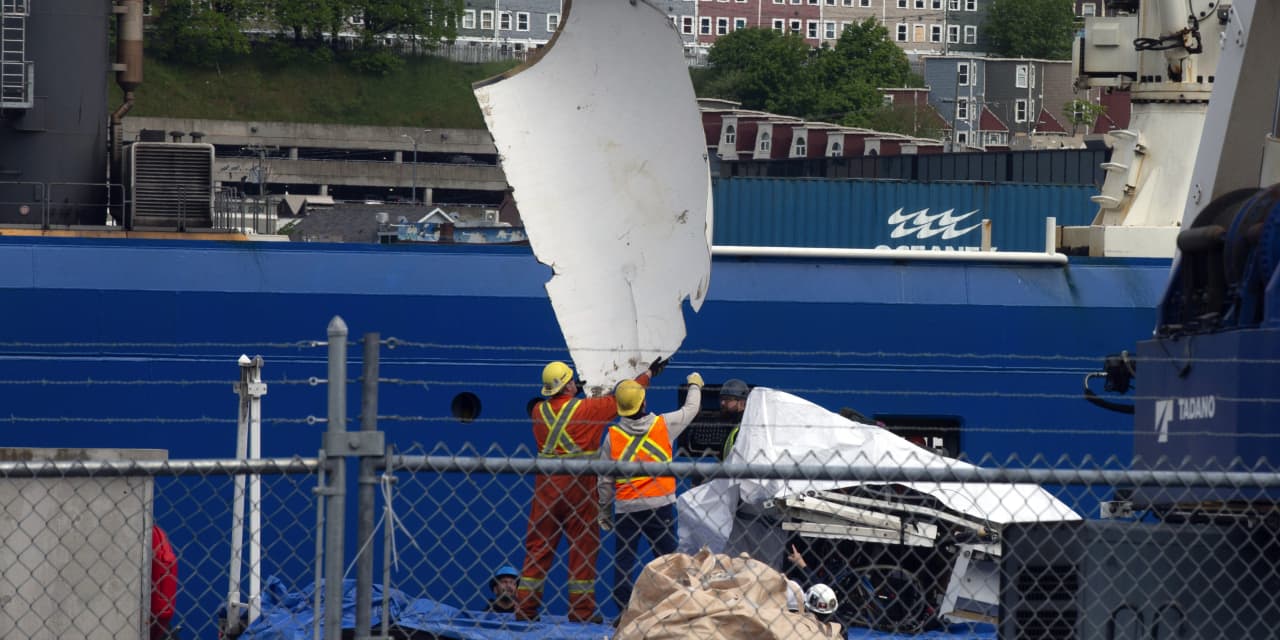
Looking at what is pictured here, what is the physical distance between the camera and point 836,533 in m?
9.77

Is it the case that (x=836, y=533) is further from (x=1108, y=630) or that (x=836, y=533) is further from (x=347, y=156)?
(x=347, y=156)

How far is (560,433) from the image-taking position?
9836mm

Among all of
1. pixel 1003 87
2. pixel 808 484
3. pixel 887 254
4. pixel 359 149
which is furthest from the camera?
pixel 1003 87

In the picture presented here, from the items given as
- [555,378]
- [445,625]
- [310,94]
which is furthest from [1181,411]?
[310,94]

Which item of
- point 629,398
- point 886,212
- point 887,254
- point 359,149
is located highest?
point 359,149

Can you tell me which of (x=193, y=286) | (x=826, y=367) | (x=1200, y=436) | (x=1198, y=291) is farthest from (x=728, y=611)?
(x=193, y=286)

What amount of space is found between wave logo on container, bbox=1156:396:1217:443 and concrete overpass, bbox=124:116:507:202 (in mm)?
54416

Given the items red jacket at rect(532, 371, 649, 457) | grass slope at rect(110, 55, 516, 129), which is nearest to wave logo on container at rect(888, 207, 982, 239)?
red jacket at rect(532, 371, 649, 457)

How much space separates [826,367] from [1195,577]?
5.90 meters

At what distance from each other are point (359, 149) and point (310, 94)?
33.3ft

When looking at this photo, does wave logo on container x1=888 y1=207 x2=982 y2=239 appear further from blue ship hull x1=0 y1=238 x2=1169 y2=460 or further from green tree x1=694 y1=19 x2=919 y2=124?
green tree x1=694 y1=19 x2=919 y2=124

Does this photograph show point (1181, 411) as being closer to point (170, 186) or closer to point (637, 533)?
point (637, 533)

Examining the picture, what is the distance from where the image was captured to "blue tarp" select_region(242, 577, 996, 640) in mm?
8008

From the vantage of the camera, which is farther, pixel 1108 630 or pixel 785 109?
pixel 785 109
